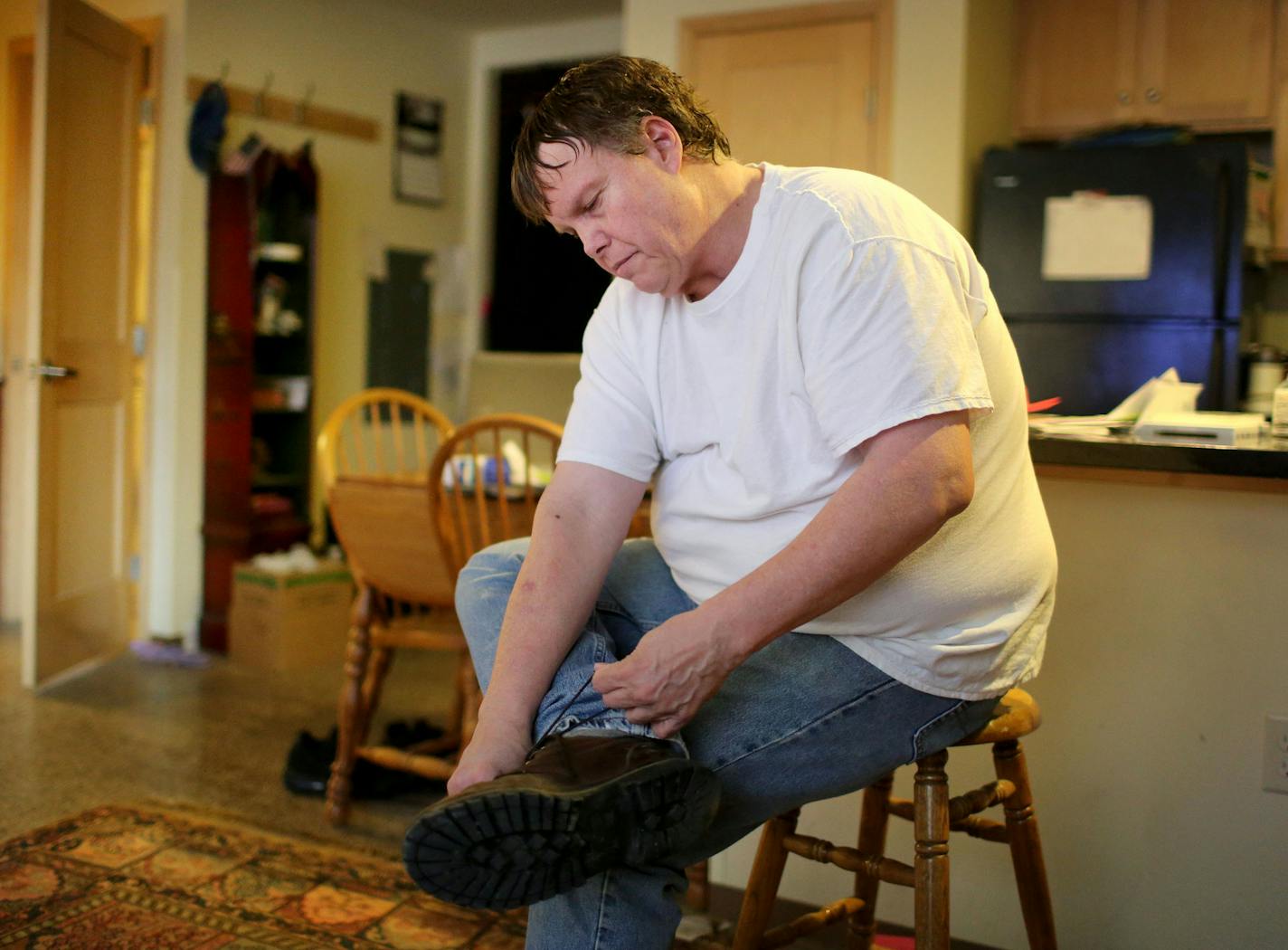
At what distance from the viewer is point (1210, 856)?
5.40 feet

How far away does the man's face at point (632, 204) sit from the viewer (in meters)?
1.21

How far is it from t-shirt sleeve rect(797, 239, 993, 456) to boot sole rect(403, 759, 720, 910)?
13.8 inches

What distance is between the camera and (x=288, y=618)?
12.9 ft

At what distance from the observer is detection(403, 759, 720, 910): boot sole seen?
3.11 ft

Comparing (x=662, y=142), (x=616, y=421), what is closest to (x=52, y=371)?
(x=616, y=421)

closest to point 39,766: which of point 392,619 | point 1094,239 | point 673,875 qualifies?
point 392,619

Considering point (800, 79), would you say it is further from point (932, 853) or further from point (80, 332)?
point (932, 853)

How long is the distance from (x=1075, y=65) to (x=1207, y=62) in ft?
1.24

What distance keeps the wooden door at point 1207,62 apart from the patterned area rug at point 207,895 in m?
3.07

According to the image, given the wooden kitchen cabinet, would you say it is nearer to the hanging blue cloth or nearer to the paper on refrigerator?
the paper on refrigerator

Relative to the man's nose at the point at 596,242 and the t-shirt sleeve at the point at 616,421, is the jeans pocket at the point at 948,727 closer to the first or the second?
the t-shirt sleeve at the point at 616,421

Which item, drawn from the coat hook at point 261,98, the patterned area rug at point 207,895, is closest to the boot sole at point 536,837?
the patterned area rug at point 207,895

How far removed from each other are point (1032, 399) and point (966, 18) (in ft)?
3.57

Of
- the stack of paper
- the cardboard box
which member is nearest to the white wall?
the cardboard box
